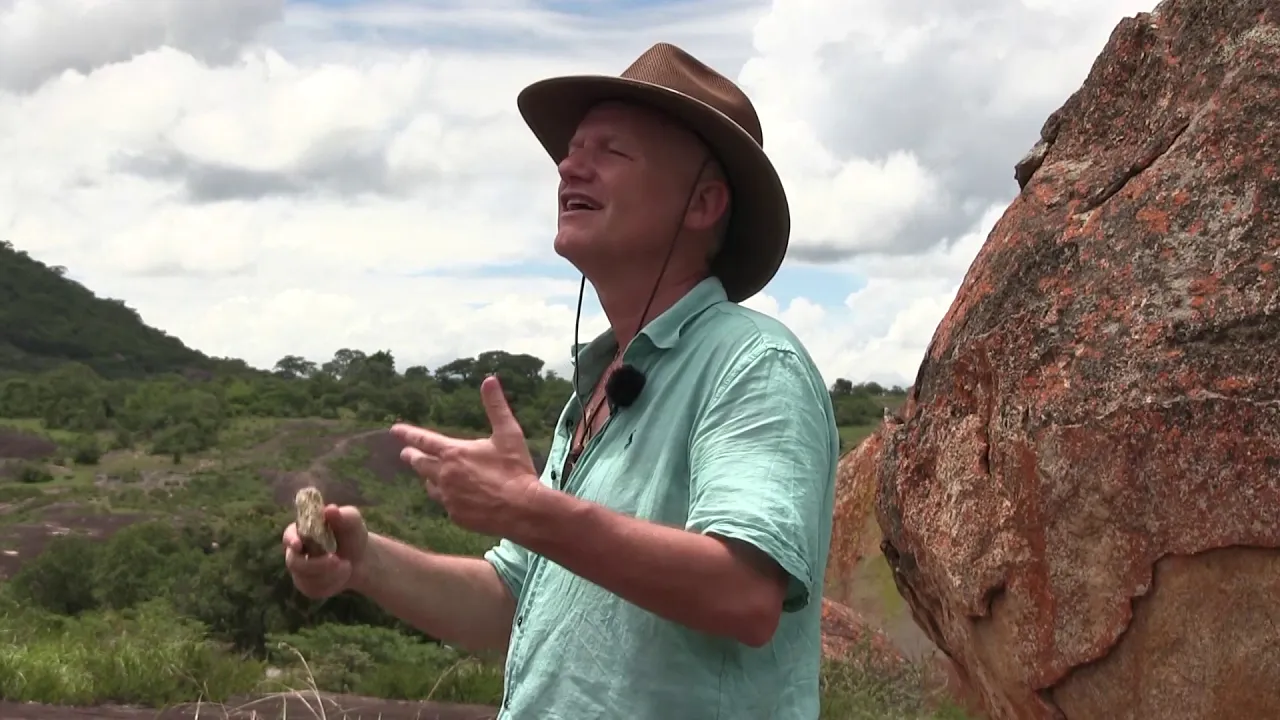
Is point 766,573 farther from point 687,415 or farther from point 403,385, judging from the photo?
point 403,385

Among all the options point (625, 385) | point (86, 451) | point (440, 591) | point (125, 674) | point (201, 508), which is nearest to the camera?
point (625, 385)

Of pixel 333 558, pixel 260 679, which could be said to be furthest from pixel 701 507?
pixel 260 679

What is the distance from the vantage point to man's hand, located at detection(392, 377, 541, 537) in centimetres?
192

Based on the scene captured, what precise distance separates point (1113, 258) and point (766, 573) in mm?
2550

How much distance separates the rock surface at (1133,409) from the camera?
12.8 ft

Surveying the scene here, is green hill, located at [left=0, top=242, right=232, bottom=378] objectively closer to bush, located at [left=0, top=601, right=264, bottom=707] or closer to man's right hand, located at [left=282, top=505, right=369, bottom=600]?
bush, located at [left=0, top=601, right=264, bottom=707]

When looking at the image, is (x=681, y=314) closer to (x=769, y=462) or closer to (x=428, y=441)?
(x=769, y=462)

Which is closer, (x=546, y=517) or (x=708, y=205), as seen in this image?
(x=546, y=517)

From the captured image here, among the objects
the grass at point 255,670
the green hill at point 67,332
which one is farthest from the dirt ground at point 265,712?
the green hill at point 67,332

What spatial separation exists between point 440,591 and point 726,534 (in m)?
0.87

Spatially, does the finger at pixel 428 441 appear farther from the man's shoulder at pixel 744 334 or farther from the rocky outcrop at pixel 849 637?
the rocky outcrop at pixel 849 637

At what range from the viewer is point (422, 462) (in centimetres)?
200

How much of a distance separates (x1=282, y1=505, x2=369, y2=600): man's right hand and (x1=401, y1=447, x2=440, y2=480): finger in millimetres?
486

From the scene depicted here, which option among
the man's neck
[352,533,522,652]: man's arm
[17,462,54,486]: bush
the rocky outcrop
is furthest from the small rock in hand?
[17,462,54,486]: bush
